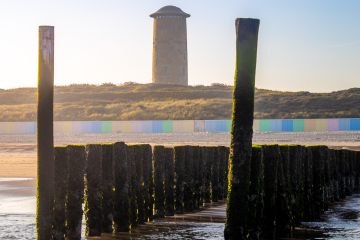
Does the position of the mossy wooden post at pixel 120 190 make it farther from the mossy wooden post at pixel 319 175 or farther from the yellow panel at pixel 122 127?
the yellow panel at pixel 122 127

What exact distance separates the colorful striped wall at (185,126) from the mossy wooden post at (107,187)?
5556 centimetres

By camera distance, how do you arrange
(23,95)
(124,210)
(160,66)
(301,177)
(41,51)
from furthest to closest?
(23,95) → (160,66) → (301,177) → (124,210) → (41,51)

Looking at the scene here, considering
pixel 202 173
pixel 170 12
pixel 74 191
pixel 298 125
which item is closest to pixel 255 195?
pixel 74 191

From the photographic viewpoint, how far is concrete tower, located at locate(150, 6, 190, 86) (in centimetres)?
8731

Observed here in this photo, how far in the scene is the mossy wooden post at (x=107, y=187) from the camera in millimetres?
10953

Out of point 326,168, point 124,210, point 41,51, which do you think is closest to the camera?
point 41,51

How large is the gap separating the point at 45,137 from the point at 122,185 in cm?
187

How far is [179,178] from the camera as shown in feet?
44.6

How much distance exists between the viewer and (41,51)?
10031mm

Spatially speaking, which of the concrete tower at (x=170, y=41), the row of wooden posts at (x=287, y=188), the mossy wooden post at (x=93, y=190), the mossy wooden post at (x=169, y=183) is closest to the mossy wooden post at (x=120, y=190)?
the mossy wooden post at (x=93, y=190)

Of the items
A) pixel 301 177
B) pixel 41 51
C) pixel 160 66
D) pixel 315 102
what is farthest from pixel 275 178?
pixel 315 102

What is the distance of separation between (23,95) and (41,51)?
102368mm

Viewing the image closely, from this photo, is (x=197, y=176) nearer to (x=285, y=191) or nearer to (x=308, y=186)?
(x=308, y=186)

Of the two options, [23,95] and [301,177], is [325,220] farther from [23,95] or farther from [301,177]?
[23,95]
